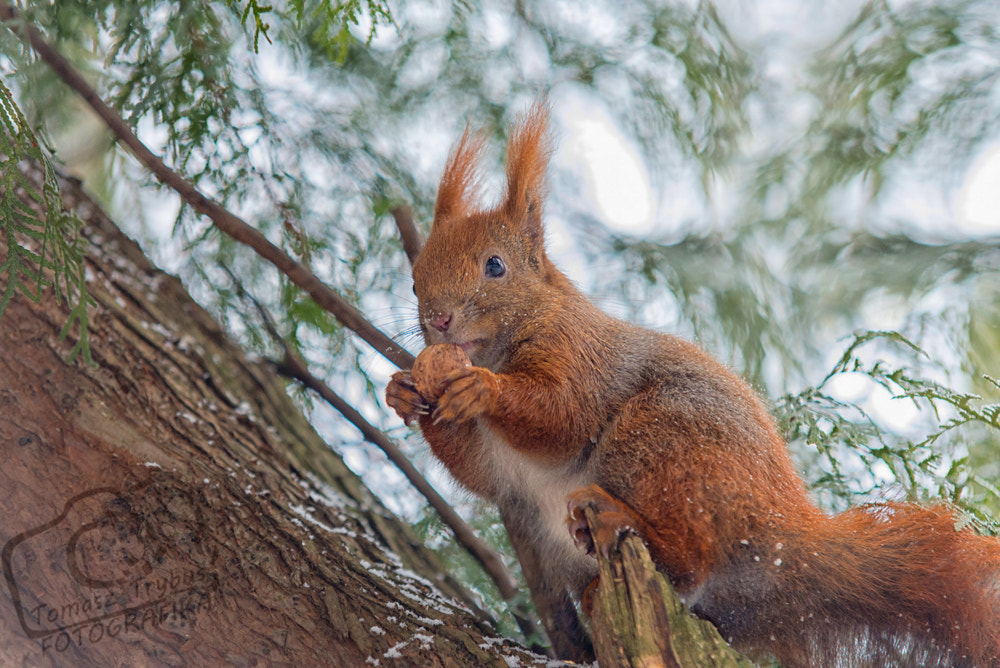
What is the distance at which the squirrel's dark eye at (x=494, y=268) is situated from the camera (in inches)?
96.3

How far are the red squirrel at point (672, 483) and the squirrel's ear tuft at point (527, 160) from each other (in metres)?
0.15

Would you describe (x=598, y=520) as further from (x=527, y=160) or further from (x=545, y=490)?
(x=527, y=160)

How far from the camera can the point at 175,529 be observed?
2.09 m

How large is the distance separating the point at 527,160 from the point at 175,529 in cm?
147

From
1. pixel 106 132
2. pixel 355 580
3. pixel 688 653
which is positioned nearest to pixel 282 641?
pixel 355 580

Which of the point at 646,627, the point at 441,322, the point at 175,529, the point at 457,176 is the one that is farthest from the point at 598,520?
the point at 457,176

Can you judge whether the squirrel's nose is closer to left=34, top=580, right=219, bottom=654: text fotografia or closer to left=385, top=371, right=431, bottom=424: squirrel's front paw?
left=385, top=371, right=431, bottom=424: squirrel's front paw

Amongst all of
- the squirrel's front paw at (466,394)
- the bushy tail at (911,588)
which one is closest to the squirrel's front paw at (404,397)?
the squirrel's front paw at (466,394)

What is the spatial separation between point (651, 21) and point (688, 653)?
8.79ft

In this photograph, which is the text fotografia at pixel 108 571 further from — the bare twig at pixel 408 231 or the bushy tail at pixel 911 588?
the bushy tail at pixel 911 588

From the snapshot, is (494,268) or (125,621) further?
(494,268)

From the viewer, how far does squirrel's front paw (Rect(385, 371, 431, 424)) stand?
85.6 inches

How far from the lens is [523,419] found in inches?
84.0

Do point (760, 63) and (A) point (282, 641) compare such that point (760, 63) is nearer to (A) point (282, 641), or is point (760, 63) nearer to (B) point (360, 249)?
(B) point (360, 249)
